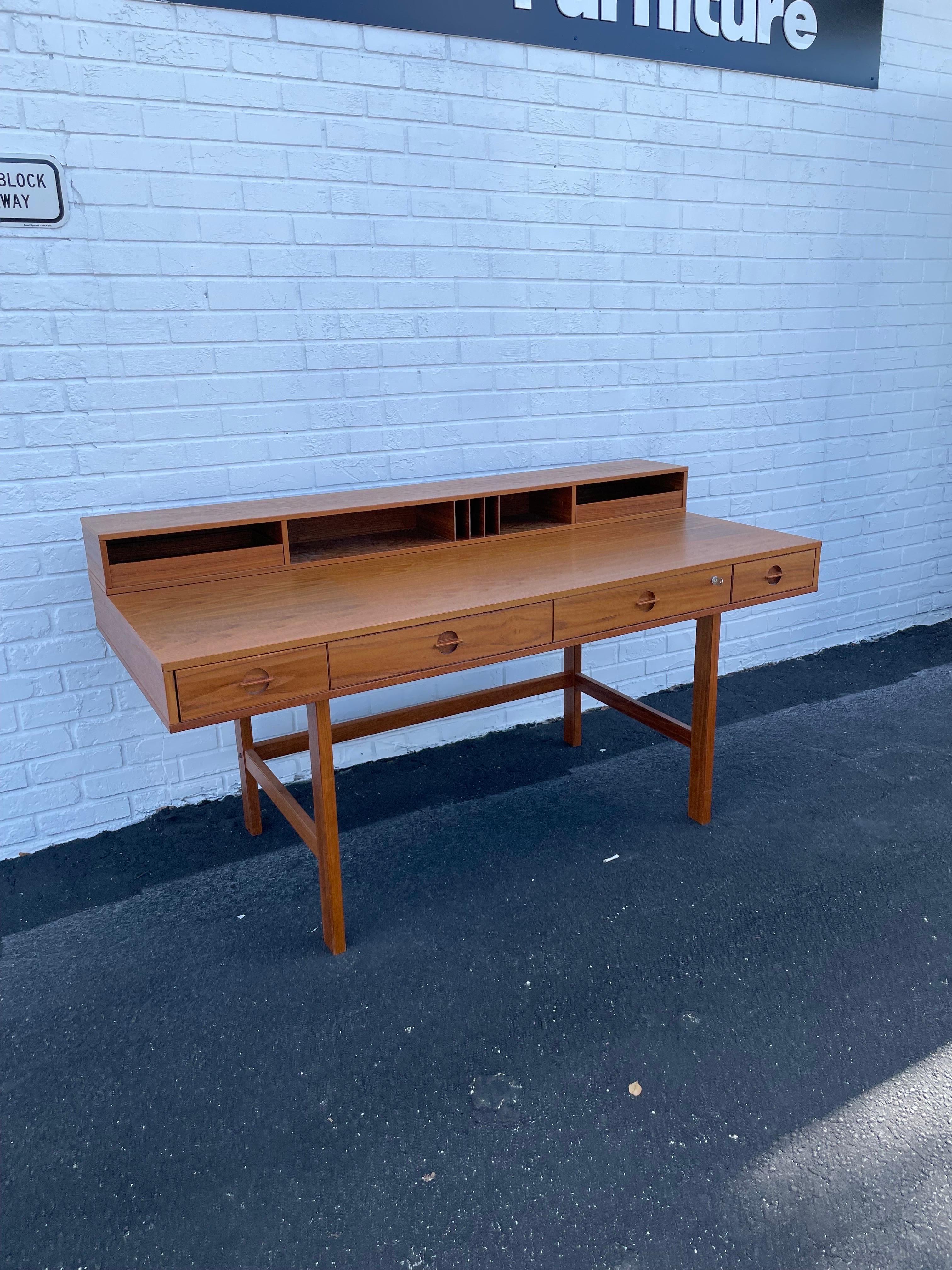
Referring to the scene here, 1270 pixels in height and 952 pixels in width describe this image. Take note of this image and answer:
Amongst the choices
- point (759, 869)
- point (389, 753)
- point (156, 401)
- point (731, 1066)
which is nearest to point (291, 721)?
point (389, 753)

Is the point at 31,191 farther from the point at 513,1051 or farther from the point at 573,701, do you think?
the point at 513,1051

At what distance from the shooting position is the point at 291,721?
2.91 meters

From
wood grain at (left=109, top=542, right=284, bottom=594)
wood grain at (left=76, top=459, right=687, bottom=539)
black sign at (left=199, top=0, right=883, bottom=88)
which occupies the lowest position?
wood grain at (left=109, top=542, right=284, bottom=594)

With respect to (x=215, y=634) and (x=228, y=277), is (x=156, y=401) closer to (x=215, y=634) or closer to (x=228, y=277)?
(x=228, y=277)

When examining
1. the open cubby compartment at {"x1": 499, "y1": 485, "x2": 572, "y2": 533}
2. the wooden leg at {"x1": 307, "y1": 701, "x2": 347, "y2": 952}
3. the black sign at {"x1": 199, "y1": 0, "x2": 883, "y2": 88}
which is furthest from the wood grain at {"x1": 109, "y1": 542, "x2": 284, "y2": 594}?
the black sign at {"x1": 199, "y1": 0, "x2": 883, "y2": 88}

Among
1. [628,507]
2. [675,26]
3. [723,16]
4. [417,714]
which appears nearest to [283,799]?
[417,714]

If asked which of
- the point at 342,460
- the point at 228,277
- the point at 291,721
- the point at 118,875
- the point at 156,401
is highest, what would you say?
the point at 228,277

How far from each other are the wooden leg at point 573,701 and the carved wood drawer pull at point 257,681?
4.93 feet

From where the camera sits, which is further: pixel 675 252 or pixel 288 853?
pixel 675 252

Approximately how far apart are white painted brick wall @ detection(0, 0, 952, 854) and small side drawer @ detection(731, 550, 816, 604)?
1.03 m

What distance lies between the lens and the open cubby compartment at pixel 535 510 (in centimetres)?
267

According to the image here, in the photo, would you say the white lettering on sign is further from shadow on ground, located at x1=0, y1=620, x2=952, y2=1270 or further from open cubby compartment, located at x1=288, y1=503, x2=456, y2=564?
shadow on ground, located at x1=0, y1=620, x2=952, y2=1270

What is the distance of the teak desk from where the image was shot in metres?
1.79

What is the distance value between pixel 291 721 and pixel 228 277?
4.32 ft
